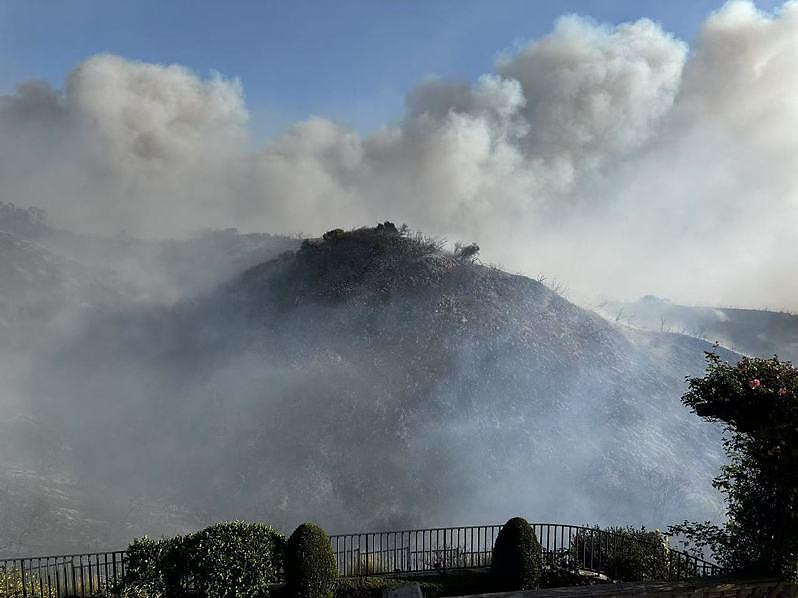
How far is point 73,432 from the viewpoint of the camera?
38.3 m

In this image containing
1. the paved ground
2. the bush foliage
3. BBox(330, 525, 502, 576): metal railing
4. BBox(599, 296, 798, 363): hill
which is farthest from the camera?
BBox(599, 296, 798, 363): hill

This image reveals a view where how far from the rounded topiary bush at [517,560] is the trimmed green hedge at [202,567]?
532 cm

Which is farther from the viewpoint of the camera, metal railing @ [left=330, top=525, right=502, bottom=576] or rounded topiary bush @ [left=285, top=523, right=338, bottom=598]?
metal railing @ [left=330, top=525, right=502, bottom=576]

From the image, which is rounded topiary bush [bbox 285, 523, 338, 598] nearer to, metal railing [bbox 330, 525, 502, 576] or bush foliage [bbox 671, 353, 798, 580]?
metal railing [bbox 330, 525, 502, 576]

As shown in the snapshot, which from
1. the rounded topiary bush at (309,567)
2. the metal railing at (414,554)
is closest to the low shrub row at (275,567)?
the rounded topiary bush at (309,567)

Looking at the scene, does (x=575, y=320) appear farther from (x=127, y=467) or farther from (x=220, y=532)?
(x=220, y=532)

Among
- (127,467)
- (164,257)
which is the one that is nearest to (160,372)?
(127,467)

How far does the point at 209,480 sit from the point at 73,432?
10925 millimetres

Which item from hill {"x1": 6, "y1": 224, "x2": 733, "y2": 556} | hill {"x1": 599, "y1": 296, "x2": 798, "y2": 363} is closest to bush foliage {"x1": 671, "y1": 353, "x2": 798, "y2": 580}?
hill {"x1": 6, "y1": 224, "x2": 733, "y2": 556}

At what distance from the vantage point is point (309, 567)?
13.6 m

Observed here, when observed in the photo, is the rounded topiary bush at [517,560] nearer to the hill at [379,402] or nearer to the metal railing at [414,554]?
the metal railing at [414,554]

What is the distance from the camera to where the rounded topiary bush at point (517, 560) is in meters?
14.5

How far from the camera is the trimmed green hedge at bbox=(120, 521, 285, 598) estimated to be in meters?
13.7

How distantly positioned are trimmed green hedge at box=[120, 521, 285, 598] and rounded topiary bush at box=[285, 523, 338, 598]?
0.76m
